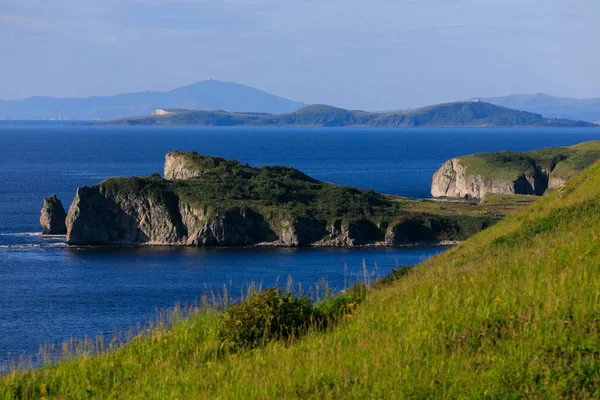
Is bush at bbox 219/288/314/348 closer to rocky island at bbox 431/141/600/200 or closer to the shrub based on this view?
the shrub

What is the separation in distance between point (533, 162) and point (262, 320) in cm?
14952

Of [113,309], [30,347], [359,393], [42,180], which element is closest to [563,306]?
[359,393]

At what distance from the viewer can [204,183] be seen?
386 feet

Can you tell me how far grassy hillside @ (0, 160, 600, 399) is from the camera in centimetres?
927

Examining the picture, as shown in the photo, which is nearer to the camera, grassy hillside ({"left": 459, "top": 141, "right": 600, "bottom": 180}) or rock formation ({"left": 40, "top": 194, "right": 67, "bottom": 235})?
rock formation ({"left": 40, "top": 194, "right": 67, "bottom": 235})

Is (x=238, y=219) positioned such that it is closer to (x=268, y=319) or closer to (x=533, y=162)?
(x=533, y=162)

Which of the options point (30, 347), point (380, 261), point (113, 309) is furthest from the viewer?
point (380, 261)

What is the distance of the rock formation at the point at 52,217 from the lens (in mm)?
103875

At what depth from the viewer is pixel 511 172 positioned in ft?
496

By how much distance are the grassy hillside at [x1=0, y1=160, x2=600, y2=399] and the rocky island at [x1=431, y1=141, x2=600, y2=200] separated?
135m

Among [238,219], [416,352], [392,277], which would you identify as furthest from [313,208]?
[416,352]

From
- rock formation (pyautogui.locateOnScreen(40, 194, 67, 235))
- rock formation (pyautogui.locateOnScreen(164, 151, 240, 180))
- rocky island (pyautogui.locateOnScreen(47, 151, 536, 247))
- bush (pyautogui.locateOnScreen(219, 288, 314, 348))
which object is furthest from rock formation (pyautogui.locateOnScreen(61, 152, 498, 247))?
bush (pyautogui.locateOnScreen(219, 288, 314, 348))

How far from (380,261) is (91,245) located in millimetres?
37090

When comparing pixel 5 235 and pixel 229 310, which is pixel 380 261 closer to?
pixel 5 235
